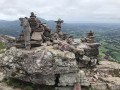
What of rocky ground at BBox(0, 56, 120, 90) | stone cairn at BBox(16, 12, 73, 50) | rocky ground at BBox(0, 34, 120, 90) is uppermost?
stone cairn at BBox(16, 12, 73, 50)

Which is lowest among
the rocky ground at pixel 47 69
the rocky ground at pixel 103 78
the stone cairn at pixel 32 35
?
the rocky ground at pixel 103 78

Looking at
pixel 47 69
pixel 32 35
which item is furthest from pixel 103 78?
pixel 32 35

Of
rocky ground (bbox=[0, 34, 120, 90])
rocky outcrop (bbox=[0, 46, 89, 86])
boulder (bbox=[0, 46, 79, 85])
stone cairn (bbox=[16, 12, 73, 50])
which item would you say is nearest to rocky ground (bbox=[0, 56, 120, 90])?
rocky ground (bbox=[0, 34, 120, 90])

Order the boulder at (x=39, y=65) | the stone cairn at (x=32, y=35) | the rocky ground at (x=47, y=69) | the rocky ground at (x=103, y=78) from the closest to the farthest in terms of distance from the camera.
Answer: the boulder at (x=39, y=65) → the rocky ground at (x=47, y=69) → the rocky ground at (x=103, y=78) → the stone cairn at (x=32, y=35)

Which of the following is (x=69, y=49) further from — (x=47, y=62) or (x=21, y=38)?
(x=21, y=38)

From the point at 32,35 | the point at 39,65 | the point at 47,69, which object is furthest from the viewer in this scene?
the point at 32,35

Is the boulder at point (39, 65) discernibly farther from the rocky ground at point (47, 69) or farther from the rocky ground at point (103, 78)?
the rocky ground at point (103, 78)

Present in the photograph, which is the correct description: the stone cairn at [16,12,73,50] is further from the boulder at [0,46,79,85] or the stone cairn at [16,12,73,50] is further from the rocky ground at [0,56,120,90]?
the rocky ground at [0,56,120,90]

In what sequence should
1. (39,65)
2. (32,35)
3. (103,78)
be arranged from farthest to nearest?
(103,78) → (32,35) → (39,65)

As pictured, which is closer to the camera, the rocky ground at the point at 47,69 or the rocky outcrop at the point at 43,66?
the rocky outcrop at the point at 43,66

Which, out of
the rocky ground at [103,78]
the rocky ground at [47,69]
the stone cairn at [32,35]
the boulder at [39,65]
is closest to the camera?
the boulder at [39,65]

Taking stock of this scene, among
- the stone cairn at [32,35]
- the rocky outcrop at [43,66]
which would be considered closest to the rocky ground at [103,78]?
the rocky outcrop at [43,66]

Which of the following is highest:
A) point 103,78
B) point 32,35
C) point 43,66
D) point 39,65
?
point 32,35

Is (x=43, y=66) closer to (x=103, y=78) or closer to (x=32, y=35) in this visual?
(x=32, y=35)
